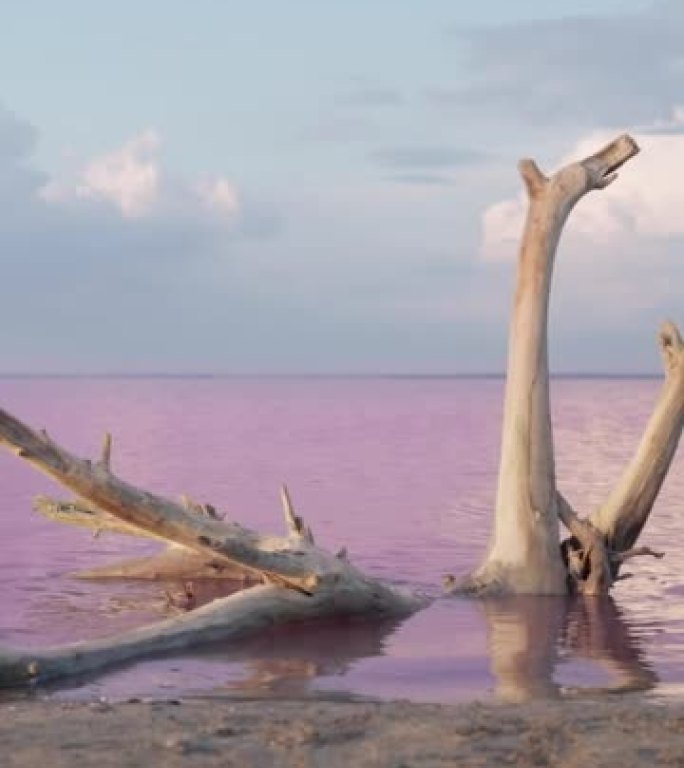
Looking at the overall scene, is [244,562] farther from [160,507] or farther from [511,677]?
[511,677]

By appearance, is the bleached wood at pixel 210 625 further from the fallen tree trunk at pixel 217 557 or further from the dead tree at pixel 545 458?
the dead tree at pixel 545 458

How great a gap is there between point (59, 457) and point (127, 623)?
8.02 feet

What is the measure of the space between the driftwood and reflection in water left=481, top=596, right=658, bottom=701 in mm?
168

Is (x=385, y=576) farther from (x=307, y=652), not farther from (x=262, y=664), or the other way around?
(x=262, y=664)

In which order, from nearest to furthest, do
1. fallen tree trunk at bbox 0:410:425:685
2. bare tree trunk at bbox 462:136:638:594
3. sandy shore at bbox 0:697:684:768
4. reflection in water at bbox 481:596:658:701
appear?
sandy shore at bbox 0:697:684:768, reflection in water at bbox 481:596:658:701, fallen tree trunk at bbox 0:410:425:685, bare tree trunk at bbox 462:136:638:594

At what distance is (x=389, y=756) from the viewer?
7445 millimetres

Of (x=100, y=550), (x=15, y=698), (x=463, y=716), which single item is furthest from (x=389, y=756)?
(x=100, y=550)

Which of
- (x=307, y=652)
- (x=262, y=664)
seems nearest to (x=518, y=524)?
(x=307, y=652)

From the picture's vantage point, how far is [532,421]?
15.1 meters

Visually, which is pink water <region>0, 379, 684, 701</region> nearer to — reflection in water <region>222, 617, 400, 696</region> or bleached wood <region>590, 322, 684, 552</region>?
reflection in water <region>222, 617, 400, 696</region>

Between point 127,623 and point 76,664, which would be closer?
point 76,664

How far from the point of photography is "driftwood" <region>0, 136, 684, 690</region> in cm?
1302

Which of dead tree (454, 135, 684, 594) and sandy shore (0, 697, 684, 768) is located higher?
dead tree (454, 135, 684, 594)

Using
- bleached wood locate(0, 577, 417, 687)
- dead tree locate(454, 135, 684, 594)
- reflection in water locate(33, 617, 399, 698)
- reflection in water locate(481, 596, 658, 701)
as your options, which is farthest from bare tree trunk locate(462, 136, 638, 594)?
reflection in water locate(33, 617, 399, 698)
